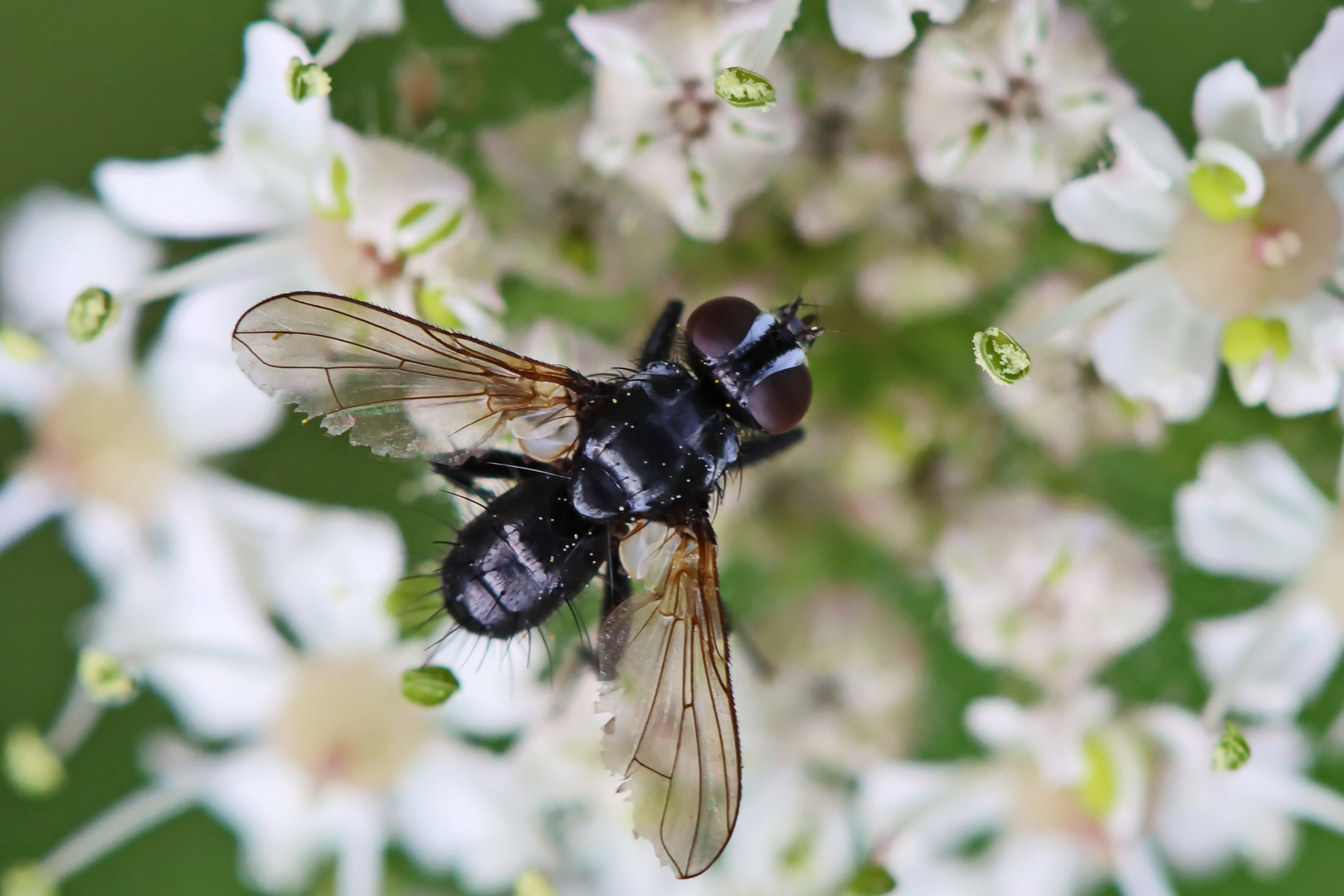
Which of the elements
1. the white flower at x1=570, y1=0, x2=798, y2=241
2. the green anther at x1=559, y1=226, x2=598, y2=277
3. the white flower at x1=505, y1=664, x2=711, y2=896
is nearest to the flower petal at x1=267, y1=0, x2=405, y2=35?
the white flower at x1=570, y1=0, x2=798, y2=241

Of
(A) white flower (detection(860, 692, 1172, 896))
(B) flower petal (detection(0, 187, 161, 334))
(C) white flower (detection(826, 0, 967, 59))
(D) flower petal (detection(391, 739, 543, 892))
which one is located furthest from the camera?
(B) flower petal (detection(0, 187, 161, 334))

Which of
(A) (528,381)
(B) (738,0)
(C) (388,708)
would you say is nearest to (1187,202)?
(B) (738,0)

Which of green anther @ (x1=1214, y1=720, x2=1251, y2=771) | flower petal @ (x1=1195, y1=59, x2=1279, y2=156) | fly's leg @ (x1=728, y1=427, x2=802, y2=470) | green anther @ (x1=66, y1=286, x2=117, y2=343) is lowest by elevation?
green anther @ (x1=1214, y1=720, x2=1251, y2=771)

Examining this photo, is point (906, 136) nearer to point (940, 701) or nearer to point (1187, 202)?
point (1187, 202)

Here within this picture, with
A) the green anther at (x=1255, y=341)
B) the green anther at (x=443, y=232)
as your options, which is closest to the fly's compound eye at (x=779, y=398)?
the green anther at (x=443, y=232)

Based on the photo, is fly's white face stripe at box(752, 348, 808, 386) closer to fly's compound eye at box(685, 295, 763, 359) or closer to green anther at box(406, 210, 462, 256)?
fly's compound eye at box(685, 295, 763, 359)

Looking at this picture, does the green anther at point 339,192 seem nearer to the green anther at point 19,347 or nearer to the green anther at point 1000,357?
the green anther at point 19,347
